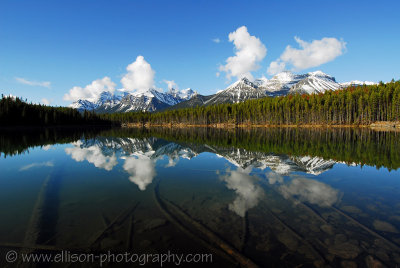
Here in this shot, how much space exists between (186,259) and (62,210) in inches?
344

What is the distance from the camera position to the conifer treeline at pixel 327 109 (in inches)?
3979

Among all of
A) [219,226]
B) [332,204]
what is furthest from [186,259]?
[332,204]

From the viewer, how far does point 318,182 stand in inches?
653

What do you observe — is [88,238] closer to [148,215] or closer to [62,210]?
[148,215]

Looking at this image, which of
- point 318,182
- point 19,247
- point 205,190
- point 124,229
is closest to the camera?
point 19,247

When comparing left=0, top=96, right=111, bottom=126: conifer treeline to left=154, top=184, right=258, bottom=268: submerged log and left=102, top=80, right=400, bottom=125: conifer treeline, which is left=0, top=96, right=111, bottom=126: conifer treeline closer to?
left=102, top=80, right=400, bottom=125: conifer treeline

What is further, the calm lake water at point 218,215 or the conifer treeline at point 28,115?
the conifer treeline at point 28,115

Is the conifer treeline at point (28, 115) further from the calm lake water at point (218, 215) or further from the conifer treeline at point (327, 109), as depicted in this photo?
the calm lake water at point (218, 215)

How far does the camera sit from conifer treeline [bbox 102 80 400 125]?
332ft

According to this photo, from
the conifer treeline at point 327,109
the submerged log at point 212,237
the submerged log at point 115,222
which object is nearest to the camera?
the submerged log at point 212,237

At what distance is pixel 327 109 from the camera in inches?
4749

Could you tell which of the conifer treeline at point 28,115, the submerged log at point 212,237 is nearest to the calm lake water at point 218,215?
the submerged log at point 212,237

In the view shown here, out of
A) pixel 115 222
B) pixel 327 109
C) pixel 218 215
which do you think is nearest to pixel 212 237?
pixel 218 215

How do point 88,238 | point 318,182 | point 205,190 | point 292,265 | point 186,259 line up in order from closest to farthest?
1. point 292,265
2. point 186,259
3. point 88,238
4. point 205,190
5. point 318,182
